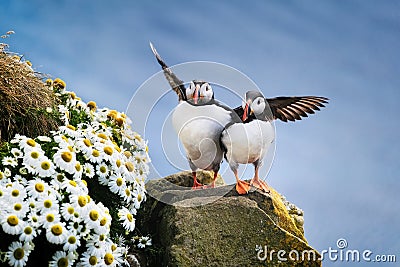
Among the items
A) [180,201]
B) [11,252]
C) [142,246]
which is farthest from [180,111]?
[11,252]

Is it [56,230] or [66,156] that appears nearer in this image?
[56,230]

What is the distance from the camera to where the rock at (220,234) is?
421 centimetres

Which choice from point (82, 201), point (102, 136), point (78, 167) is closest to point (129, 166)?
point (102, 136)

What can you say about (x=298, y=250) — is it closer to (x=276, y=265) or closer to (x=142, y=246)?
(x=276, y=265)

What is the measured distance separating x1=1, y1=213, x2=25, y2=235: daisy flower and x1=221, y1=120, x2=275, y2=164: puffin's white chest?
186 cm

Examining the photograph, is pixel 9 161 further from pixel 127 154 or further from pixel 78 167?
pixel 127 154

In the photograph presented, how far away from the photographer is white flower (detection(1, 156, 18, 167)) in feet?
11.3

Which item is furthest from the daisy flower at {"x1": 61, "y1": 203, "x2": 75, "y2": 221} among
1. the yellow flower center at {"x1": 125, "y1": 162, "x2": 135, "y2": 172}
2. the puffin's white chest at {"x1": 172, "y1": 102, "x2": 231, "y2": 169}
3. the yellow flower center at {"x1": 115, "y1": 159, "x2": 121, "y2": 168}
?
the puffin's white chest at {"x1": 172, "y1": 102, "x2": 231, "y2": 169}

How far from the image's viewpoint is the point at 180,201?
15.3ft

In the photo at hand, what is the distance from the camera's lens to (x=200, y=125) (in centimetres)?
452

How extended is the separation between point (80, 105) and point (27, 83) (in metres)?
0.47

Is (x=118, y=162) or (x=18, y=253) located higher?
(x=118, y=162)

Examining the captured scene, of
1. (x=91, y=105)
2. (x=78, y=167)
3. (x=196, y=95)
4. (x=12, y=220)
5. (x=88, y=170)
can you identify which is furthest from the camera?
(x=91, y=105)

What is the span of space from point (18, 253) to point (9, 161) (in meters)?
0.59
